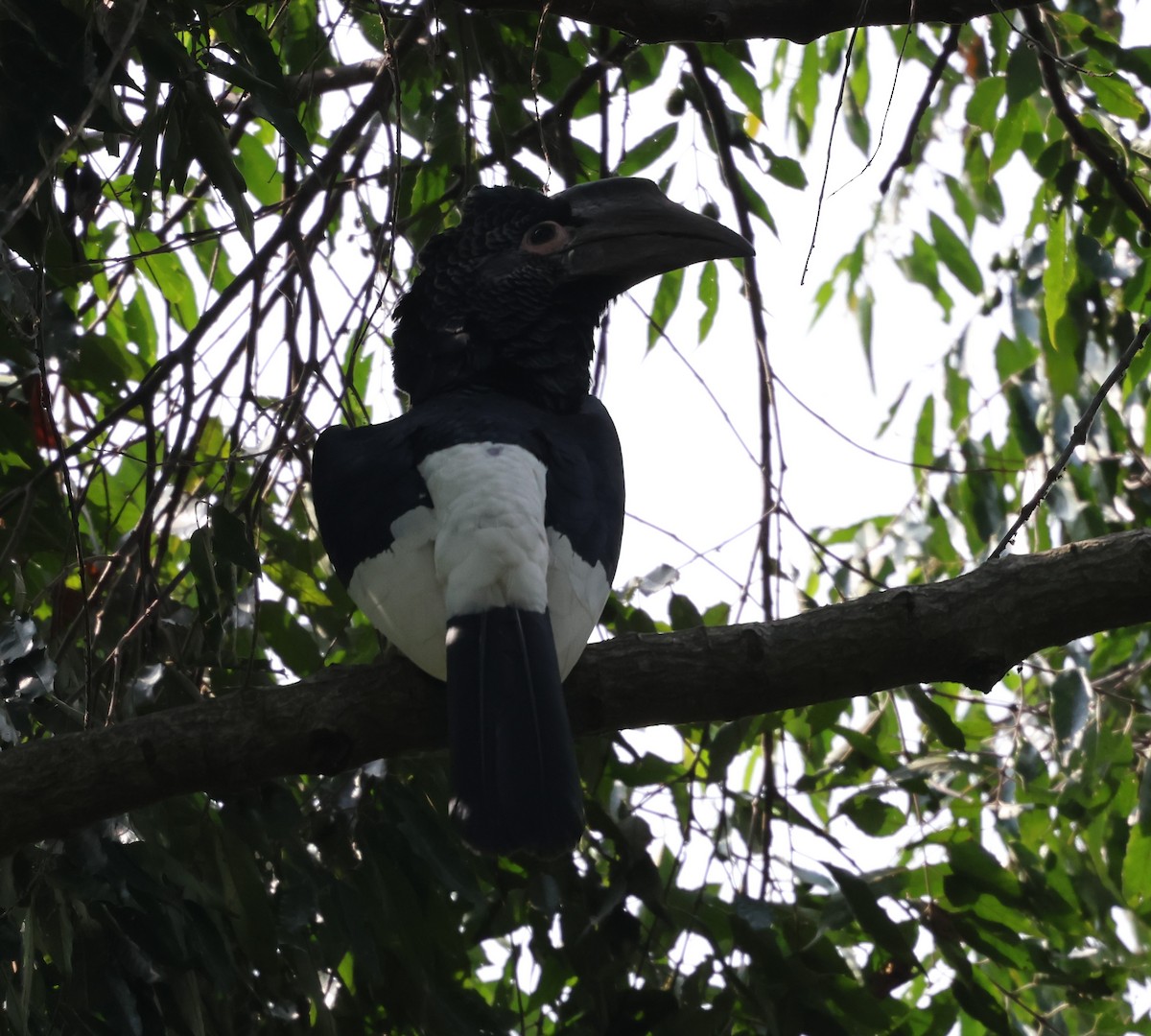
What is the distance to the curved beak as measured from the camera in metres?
2.42

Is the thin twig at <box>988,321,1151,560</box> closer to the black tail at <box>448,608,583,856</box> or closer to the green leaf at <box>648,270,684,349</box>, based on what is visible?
the black tail at <box>448,608,583,856</box>

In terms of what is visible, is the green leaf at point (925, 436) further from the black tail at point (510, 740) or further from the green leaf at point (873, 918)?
the black tail at point (510, 740)

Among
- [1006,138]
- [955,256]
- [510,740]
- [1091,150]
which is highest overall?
[955,256]

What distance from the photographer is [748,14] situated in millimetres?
1872

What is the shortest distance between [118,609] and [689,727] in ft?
3.24

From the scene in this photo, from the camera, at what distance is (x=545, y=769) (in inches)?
64.2

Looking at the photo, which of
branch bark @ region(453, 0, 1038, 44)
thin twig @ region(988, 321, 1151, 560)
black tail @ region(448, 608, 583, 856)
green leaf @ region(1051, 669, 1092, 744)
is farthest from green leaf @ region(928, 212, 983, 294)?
black tail @ region(448, 608, 583, 856)

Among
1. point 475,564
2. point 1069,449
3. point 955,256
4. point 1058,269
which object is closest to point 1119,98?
point 1058,269

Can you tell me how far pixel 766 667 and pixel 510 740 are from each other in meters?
0.33

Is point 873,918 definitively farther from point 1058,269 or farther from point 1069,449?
point 1058,269

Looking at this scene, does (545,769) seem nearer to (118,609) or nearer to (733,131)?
(118,609)

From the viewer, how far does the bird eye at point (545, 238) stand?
8.34ft

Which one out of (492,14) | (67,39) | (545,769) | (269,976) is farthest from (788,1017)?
(492,14)

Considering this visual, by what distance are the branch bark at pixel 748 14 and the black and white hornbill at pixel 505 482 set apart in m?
0.54
